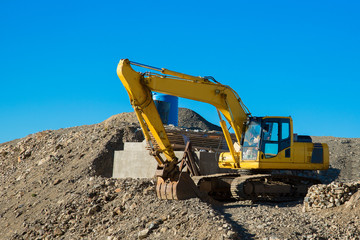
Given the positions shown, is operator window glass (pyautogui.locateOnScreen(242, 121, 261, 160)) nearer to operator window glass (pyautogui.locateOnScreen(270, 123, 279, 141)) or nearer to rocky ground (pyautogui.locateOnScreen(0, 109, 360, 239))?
operator window glass (pyautogui.locateOnScreen(270, 123, 279, 141))

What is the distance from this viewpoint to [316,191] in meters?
12.0

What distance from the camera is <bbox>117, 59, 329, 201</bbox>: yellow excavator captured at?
13039 millimetres

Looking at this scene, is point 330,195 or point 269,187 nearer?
point 330,195

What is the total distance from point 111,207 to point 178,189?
2448 millimetres

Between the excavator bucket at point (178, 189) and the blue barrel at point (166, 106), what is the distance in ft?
46.2

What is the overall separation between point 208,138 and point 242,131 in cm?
518

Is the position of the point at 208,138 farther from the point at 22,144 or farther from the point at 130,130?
the point at 22,144

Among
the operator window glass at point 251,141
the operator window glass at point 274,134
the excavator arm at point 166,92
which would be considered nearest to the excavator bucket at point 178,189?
the excavator arm at point 166,92

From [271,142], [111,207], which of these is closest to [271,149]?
[271,142]

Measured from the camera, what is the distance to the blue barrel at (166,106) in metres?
27.3

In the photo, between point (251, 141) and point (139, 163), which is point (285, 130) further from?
point (139, 163)

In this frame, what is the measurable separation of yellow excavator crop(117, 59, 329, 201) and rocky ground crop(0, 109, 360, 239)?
687 millimetres

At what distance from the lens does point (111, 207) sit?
13898mm

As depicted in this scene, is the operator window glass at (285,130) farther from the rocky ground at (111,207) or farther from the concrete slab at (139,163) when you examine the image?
the concrete slab at (139,163)
